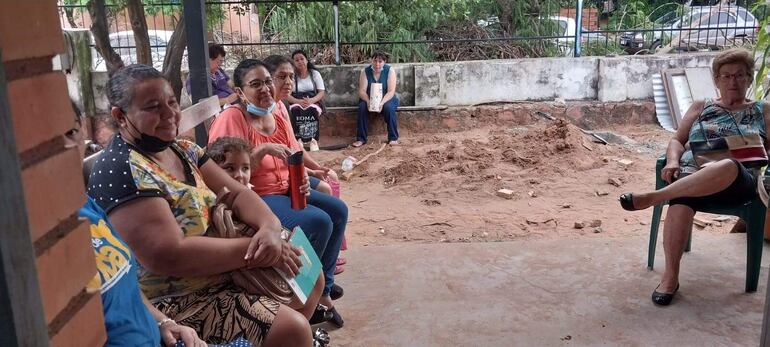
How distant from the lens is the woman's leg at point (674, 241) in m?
3.33

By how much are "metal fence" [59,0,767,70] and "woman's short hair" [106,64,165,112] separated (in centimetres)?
689

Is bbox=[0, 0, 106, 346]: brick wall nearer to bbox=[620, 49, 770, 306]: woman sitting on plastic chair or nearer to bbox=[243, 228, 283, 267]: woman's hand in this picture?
bbox=[243, 228, 283, 267]: woman's hand

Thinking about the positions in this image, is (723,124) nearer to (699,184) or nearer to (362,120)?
(699,184)

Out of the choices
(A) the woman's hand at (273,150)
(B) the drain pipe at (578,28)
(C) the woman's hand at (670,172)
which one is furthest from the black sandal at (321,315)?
(B) the drain pipe at (578,28)

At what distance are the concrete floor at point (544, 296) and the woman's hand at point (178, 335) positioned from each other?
113 centimetres

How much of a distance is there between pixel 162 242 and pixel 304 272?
1.92ft

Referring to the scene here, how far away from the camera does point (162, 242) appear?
1.98m

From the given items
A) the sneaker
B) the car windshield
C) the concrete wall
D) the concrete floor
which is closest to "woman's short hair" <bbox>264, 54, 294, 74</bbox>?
the concrete floor

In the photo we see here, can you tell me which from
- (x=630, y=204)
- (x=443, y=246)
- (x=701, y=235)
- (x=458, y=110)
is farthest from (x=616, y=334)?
(x=458, y=110)

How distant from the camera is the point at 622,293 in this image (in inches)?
134

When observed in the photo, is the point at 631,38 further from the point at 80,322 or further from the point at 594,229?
the point at 80,322

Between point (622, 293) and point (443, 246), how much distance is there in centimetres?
116

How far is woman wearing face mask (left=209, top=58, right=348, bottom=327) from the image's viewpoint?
304cm

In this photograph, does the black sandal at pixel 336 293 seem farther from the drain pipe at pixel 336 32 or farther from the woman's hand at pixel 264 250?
the drain pipe at pixel 336 32
